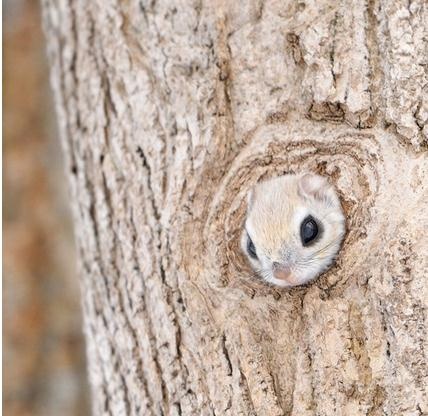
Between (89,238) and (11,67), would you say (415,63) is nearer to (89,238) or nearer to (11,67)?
(89,238)

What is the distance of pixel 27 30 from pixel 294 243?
8.26ft

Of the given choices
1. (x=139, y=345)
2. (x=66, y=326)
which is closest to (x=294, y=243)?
(x=139, y=345)

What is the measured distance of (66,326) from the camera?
12.2 ft

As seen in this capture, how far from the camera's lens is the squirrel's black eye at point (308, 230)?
1671 millimetres

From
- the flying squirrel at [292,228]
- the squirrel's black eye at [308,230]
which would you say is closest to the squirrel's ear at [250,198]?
the flying squirrel at [292,228]

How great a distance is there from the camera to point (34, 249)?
3.75 m

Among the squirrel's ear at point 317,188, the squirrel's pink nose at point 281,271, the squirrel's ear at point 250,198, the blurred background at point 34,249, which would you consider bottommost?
the squirrel's pink nose at point 281,271

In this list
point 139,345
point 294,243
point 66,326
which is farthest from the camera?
point 66,326

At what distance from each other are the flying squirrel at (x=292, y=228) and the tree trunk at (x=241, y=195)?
3cm

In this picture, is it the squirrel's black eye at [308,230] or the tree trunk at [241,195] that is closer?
the tree trunk at [241,195]

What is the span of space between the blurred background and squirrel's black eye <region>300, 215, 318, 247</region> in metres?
2.20

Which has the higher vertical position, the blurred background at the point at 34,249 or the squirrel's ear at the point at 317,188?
the blurred background at the point at 34,249

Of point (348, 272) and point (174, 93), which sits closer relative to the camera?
point (348, 272)

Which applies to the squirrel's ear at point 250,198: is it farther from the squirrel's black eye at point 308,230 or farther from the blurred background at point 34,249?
the blurred background at point 34,249
